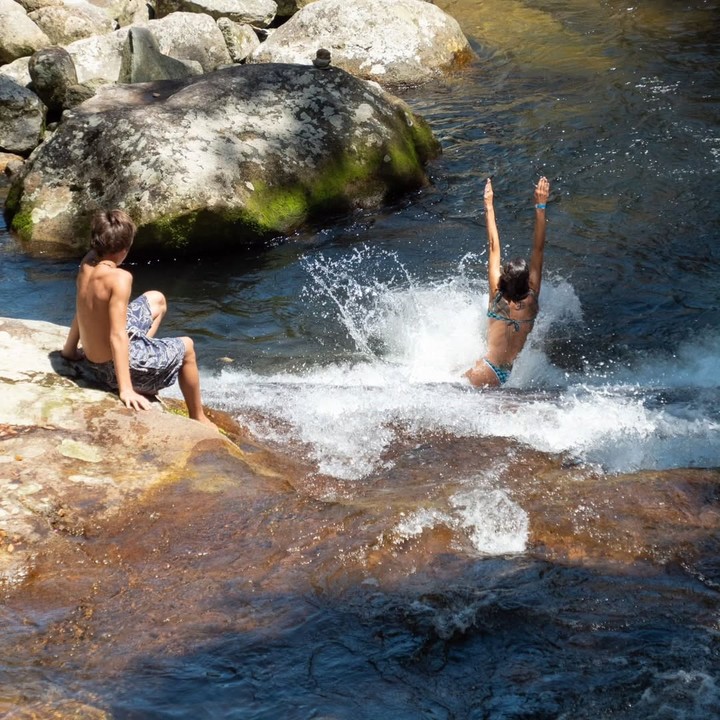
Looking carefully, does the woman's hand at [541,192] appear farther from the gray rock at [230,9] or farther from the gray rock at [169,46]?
the gray rock at [230,9]

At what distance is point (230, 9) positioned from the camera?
15219 millimetres

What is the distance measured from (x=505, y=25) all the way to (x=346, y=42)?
128 inches

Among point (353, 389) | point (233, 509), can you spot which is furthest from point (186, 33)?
point (233, 509)

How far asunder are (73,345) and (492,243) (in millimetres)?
2873

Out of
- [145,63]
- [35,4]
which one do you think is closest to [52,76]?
[145,63]

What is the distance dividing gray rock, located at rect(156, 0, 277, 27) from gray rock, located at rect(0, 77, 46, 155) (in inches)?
169

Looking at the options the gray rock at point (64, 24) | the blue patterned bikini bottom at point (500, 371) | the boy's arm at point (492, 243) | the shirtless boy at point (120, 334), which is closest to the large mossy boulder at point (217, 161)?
the boy's arm at point (492, 243)

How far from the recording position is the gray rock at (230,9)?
15.2m

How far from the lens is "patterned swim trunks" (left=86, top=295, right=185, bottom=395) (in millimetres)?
5270

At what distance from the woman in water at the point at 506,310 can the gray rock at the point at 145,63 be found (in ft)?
22.9

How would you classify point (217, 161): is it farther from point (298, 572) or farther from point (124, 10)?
point (124, 10)

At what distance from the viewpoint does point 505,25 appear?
15.9 metres

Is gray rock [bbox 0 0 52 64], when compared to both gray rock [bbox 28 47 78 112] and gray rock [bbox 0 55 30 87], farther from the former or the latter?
gray rock [bbox 28 47 78 112]

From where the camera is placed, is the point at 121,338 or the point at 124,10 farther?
the point at 124,10
